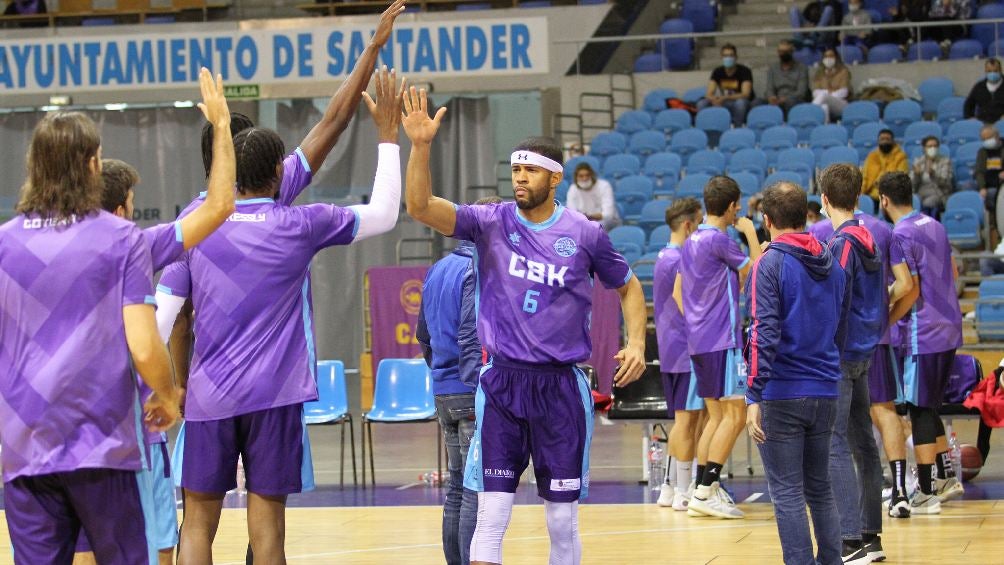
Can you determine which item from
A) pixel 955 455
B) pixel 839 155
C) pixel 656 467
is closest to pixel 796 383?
pixel 955 455

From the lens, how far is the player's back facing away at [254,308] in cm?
476

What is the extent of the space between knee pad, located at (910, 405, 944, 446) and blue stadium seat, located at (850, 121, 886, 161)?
864cm

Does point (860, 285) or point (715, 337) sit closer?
point (860, 285)

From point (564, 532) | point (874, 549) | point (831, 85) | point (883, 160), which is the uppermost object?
point (831, 85)

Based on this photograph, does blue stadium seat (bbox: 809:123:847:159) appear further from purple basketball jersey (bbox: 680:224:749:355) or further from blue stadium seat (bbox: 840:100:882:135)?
purple basketball jersey (bbox: 680:224:749:355)

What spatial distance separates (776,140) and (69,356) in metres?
14.6

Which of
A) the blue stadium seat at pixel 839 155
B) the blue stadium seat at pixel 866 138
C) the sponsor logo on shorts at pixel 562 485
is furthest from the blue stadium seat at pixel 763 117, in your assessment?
the sponsor logo on shorts at pixel 562 485

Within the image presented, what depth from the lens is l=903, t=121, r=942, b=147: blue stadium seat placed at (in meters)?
16.9

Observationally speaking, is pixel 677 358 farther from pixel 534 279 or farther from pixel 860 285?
pixel 534 279

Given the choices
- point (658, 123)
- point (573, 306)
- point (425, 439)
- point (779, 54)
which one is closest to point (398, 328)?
point (425, 439)

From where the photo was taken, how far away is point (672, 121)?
59.9ft

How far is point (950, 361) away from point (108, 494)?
6.56 metres

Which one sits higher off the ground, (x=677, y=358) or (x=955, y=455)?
(x=677, y=358)

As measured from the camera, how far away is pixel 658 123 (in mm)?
18359
